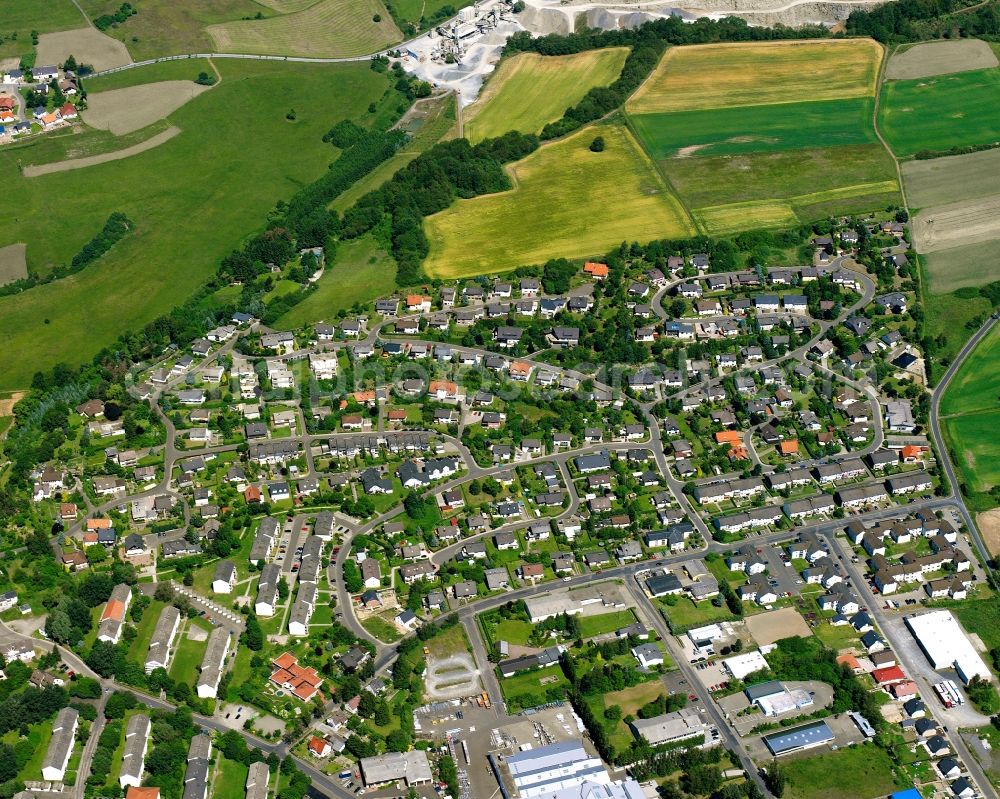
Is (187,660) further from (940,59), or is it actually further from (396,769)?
(940,59)

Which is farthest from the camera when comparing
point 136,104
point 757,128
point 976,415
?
point 136,104

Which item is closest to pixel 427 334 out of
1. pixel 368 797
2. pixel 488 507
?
pixel 488 507

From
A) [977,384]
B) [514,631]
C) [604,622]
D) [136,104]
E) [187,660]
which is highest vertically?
[136,104]

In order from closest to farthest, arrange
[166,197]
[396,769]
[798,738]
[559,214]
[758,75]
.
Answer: [396,769] → [798,738] → [559,214] → [166,197] → [758,75]

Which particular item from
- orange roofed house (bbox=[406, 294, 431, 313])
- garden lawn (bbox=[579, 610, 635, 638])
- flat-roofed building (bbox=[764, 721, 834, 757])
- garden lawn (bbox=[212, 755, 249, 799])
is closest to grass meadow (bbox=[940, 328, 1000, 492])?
flat-roofed building (bbox=[764, 721, 834, 757])

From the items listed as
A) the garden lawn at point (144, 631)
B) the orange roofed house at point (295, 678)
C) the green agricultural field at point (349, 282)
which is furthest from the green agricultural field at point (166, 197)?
the orange roofed house at point (295, 678)

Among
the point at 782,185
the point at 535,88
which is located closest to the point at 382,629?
the point at 782,185

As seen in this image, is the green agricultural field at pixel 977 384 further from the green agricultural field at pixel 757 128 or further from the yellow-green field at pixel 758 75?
the yellow-green field at pixel 758 75
